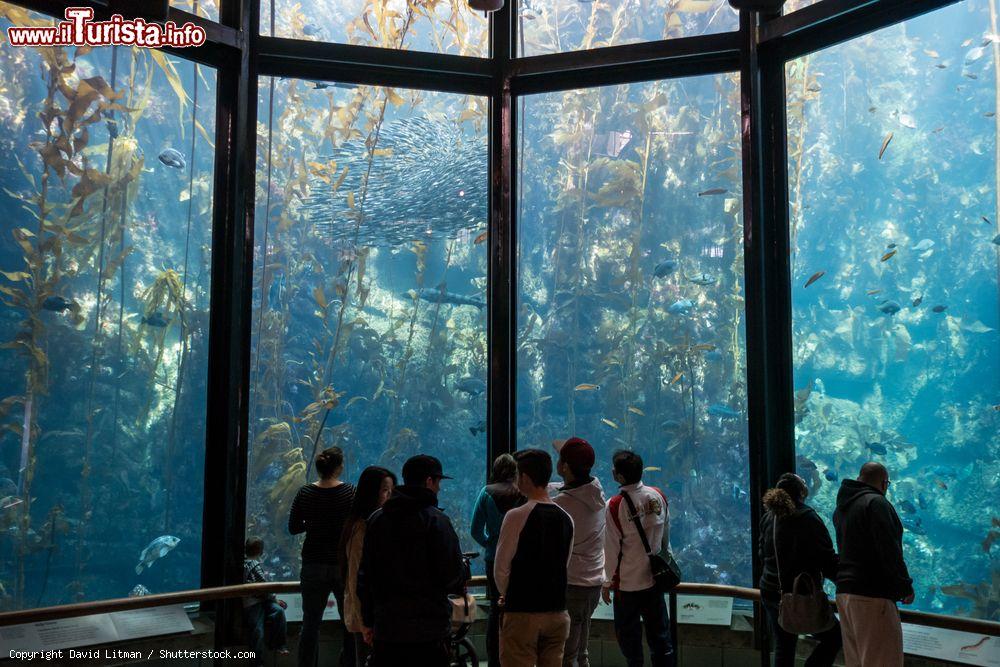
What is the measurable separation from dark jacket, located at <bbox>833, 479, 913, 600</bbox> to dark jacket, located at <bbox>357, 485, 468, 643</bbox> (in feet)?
6.21

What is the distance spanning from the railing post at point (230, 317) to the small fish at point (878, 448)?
12.8ft

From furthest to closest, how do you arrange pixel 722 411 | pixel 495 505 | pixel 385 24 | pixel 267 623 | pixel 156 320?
pixel 385 24, pixel 722 411, pixel 156 320, pixel 267 623, pixel 495 505

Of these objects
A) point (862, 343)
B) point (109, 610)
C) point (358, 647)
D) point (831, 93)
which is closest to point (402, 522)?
point (358, 647)

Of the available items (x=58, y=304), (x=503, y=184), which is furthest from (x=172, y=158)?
(x=503, y=184)

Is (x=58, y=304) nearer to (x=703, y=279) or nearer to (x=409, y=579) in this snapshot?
(x=409, y=579)

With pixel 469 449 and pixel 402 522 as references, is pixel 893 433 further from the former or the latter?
pixel 402 522

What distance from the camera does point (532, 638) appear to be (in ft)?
9.56

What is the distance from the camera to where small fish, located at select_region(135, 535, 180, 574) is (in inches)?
181

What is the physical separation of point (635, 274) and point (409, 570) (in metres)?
3.37

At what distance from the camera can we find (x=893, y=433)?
16.4ft

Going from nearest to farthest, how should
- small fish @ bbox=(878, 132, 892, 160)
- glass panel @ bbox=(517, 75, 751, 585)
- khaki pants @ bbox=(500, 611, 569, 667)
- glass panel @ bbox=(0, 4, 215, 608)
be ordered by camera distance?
khaki pants @ bbox=(500, 611, 569, 667) → glass panel @ bbox=(0, 4, 215, 608) → small fish @ bbox=(878, 132, 892, 160) → glass panel @ bbox=(517, 75, 751, 585)

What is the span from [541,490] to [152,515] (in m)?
2.75

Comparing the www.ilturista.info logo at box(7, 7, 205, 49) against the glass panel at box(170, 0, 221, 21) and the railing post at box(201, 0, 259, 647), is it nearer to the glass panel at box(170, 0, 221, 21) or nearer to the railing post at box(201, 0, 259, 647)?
the glass panel at box(170, 0, 221, 21)

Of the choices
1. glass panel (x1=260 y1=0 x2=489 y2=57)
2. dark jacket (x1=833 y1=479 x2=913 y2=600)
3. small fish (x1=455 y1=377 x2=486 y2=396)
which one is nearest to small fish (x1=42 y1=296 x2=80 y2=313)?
glass panel (x1=260 y1=0 x2=489 y2=57)
